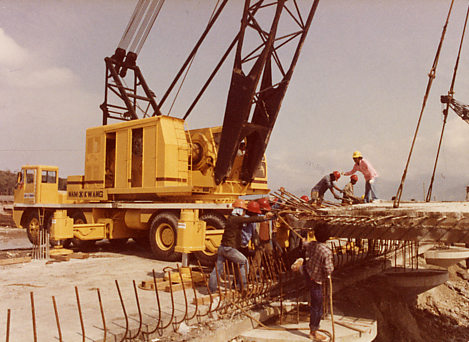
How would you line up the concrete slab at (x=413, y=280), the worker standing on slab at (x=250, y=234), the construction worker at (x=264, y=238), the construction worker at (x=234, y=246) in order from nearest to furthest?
the construction worker at (x=234, y=246), the worker standing on slab at (x=250, y=234), the construction worker at (x=264, y=238), the concrete slab at (x=413, y=280)

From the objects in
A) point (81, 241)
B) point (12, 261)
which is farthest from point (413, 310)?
point (12, 261)

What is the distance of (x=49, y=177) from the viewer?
1484 centimetres

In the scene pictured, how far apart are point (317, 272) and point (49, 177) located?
494 inches

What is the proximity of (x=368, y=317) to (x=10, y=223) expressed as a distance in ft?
92.7

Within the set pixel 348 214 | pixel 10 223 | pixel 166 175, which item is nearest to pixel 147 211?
pixel 166 175

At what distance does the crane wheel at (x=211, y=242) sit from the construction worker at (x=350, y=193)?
306 centimetres

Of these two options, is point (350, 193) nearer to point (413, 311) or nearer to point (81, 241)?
point (413, 311)

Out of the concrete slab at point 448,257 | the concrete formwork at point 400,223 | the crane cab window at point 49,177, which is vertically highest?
the crane cab window at point 49,177

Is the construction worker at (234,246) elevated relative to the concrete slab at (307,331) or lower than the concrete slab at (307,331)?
elevated

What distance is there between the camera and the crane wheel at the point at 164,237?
9.89 meters

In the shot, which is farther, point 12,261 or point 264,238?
point 12,261

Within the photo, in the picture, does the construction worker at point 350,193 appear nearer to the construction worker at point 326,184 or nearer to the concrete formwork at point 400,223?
the construction worker at point 326,184

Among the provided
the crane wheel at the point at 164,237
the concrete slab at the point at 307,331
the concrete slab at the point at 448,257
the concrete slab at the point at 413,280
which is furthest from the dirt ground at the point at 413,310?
the crane wheel at the point at 164,237

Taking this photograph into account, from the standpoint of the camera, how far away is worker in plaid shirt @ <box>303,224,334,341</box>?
210 inches
